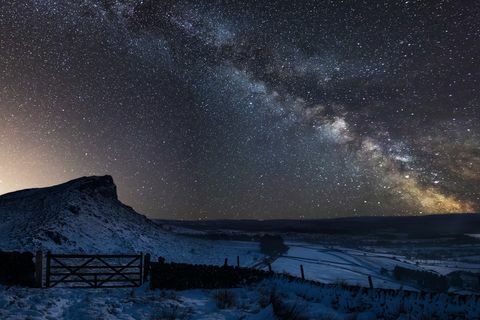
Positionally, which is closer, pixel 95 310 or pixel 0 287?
pixel 95 310

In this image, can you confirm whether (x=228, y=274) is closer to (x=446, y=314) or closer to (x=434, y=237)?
(x=446, y=314)

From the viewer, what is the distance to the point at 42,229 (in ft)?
102

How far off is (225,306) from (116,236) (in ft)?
101

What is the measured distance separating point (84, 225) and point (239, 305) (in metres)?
29.9

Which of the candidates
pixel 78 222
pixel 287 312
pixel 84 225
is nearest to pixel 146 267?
pixel 287 312

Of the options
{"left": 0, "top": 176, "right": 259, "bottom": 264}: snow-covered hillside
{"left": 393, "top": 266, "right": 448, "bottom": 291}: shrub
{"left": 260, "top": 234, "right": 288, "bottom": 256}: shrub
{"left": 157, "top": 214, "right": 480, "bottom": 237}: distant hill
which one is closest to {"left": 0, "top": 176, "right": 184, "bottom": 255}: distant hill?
{"left": 0, "top": 176, "right": 259, "bottom": 264}: snow-covered hillside

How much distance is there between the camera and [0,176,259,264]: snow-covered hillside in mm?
30266

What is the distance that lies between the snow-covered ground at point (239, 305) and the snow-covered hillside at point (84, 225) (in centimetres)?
1748

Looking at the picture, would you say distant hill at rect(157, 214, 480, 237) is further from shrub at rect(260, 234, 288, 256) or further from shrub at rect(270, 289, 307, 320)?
shrub at rect(270, 289, 307, 320)

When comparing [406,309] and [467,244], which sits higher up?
[406,309]

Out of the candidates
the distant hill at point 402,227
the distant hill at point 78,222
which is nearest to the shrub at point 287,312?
the distant hill at point 78,222

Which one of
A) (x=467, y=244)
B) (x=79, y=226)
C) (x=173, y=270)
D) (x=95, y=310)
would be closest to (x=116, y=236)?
(x=79, y=226)

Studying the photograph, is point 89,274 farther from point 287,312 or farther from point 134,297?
point 287,312

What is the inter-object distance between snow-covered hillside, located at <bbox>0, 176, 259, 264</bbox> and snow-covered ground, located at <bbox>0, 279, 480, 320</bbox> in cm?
1748
